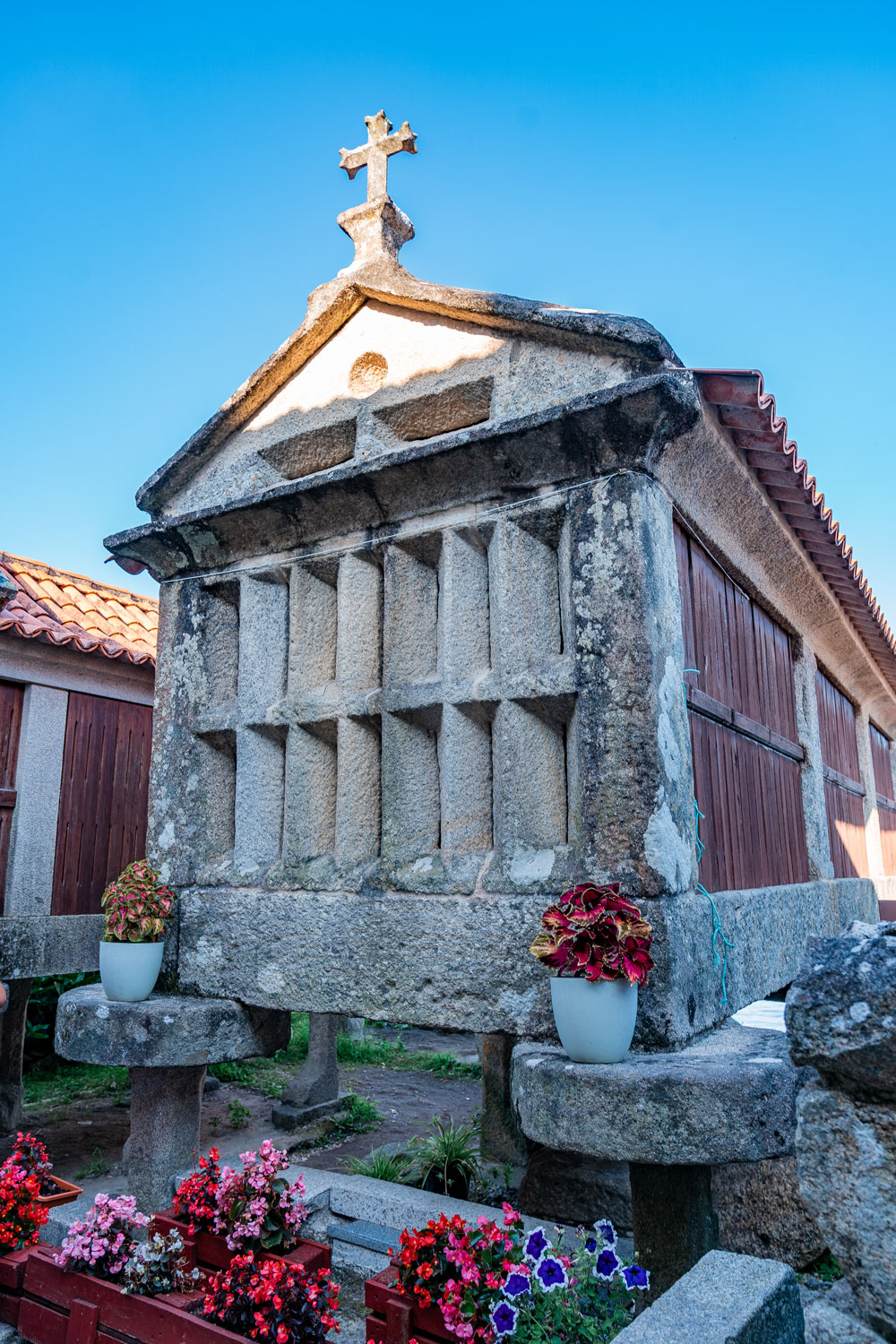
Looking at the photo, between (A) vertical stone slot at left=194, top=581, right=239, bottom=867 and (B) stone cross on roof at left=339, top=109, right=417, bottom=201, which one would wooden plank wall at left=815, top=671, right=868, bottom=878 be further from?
(B) stone cross on roof at left=339, top=109, right=417, bottom=201

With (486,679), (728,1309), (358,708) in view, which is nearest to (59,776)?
(358,708)

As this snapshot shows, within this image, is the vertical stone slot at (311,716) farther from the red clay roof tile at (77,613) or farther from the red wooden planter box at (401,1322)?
the red clay roof tile at (77,613)

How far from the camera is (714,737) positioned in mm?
3812

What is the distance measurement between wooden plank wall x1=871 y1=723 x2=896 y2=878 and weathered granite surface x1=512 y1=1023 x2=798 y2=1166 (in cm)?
588

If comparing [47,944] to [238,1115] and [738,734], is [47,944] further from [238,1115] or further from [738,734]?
[738,734]

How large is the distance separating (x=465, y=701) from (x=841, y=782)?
4.21 meters

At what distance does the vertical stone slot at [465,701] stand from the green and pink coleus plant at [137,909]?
1378 mm

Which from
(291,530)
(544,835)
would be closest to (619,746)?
(544,835)

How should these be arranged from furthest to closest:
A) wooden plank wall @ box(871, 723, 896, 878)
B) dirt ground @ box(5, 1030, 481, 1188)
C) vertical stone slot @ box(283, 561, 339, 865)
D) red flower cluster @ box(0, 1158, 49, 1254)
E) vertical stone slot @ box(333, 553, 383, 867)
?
wooden plank wall @ box(871, 723, 896, 878) < dirt ground @ box(5, 1030, 481, 1188) < vertical stone slot @ box(283, 561, 339, 865) < vertical stone slot @ box(333, 553, 383, 867) < red flower cluster @ box(0, 1158, 49, 1254)

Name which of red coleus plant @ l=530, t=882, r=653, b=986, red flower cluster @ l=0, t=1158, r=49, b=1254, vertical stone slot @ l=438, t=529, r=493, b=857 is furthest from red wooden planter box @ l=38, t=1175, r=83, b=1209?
red coleus plant @ l=530, t=882, r=653, b=986

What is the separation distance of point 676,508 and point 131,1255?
10.5 ft

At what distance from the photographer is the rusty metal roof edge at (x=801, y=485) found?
10.8ft

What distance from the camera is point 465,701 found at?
3451 mm

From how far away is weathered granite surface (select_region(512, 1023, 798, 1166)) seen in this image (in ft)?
7.89
